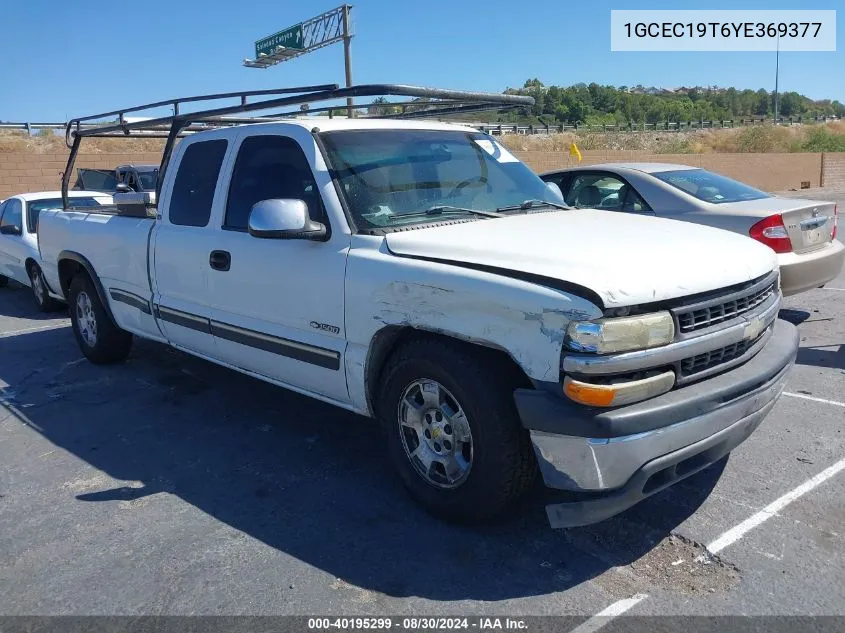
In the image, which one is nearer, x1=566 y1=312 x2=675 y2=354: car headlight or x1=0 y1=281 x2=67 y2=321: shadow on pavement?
x1=566 y1=312 x2=675 y2=354: car headlight

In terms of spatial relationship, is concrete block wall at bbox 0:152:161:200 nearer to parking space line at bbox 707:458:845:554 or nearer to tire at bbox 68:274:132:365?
tire at bbox 68:274:132:365

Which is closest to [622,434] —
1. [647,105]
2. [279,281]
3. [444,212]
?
[444,212]

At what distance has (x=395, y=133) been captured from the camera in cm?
447

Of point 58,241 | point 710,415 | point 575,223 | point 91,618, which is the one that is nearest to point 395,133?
point 575,223

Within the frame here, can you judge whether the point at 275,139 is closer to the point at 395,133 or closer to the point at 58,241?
the point at 395,133

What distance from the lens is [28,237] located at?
31.5ft

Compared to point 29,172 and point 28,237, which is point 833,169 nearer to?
point 29,172

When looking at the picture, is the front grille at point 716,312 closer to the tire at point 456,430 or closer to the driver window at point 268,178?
the tire at point 456,430

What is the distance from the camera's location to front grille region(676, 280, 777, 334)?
3.05 metres

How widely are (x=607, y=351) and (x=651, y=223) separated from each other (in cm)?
149

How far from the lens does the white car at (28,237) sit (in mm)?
9391

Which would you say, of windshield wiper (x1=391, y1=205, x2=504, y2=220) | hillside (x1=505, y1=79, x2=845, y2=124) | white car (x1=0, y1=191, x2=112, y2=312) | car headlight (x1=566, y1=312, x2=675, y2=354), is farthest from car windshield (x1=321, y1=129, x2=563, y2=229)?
hillside (x1=505, y1=79, x2=845, y2=124)

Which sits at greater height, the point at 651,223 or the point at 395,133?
the point at 395,133

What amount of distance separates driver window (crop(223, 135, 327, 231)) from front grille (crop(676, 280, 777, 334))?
1.94 meters
